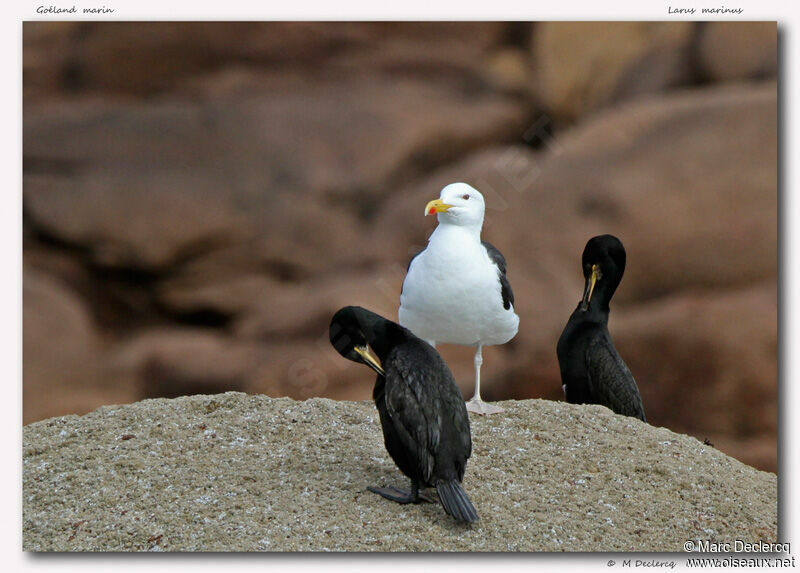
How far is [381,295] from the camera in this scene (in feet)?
20.4

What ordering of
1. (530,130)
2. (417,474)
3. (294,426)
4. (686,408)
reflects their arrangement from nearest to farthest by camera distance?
(417,474) → (294,426) → (686,408) → (530,130)

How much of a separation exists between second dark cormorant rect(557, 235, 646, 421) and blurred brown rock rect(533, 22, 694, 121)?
4.87 feet

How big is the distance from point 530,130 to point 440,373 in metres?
2.84

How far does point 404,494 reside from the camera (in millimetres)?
4172

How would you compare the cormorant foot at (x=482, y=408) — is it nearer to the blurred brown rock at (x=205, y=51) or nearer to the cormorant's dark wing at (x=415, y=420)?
the cormorant's dark wing at (x=415, y=420)

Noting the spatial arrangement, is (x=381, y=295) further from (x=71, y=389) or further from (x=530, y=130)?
(x=71, y=389)

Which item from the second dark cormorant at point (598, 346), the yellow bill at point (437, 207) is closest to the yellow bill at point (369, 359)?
the yellow bill at point (437, 207)

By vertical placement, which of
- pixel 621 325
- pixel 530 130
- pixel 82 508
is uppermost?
pixel 530 130

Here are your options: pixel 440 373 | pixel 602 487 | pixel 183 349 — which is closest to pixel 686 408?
pixel 602 487

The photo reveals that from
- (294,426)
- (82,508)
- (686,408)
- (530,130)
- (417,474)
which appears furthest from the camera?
(530,130)

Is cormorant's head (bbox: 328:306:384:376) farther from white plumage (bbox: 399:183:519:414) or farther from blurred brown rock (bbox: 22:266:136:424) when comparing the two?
blurred brown rock (bbox: 22:266:136:424)

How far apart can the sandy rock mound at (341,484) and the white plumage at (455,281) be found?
1.75 feet

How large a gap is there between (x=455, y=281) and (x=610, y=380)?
1077 millimetres

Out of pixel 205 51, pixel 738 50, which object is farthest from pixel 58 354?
pixel 738 50
